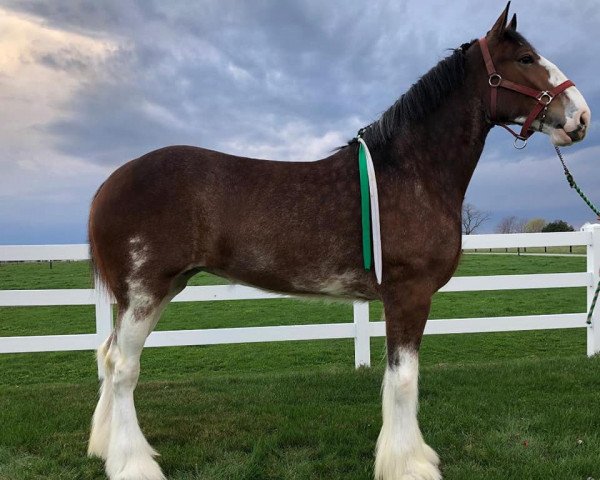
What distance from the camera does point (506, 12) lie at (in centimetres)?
303

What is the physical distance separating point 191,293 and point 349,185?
353 centimetres

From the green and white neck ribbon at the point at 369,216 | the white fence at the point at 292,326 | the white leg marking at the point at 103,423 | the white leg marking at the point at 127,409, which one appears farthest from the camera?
the white fence at the point at 292,326

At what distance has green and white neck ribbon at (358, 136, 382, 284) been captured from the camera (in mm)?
2896

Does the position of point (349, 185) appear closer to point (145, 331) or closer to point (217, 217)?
point (217, 217)

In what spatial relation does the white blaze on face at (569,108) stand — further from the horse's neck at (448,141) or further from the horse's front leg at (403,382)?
the horse's front leg at (403,382)

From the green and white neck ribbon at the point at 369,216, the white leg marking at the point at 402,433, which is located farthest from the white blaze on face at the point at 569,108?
the white leg marking at the point at 402,433

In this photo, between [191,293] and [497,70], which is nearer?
[497,70]

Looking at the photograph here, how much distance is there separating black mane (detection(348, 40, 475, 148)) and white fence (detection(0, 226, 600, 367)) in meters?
2.74

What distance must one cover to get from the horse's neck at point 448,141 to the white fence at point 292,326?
9.19ft

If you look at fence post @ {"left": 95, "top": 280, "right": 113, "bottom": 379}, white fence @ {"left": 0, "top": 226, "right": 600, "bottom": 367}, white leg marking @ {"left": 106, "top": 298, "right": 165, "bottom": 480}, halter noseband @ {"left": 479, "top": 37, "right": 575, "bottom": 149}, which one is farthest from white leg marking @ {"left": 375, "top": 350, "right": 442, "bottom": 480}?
fence post @ {"left": 95, "top": 280, "right": 113, "bottom": 379}

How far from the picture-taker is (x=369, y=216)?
294 centimetres

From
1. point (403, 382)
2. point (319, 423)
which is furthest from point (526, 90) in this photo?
point (319, 423)

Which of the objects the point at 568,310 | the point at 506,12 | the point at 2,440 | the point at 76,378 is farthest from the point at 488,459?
the point at 568,310

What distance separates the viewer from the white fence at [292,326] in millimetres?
5816
